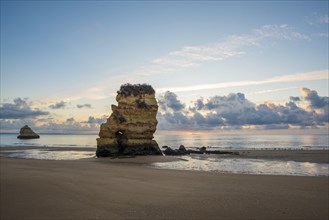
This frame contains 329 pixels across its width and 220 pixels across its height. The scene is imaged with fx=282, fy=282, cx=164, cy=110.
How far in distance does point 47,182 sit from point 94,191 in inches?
119

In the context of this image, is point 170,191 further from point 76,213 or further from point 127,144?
point 127,144

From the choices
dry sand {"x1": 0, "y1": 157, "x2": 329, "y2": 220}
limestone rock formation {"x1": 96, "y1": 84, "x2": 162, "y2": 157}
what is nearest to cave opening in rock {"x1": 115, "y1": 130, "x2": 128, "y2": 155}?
limestone rock formation {"x1": 96, "y1": 84, "x2": 162, "y2": 157}

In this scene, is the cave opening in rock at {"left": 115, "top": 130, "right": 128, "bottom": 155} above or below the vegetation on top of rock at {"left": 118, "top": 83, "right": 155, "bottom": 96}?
below

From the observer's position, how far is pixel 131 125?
43.3 metres

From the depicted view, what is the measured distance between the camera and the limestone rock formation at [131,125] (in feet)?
139

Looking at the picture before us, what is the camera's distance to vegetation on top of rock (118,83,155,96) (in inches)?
1742

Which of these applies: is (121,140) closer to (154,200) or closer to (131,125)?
(131,125)

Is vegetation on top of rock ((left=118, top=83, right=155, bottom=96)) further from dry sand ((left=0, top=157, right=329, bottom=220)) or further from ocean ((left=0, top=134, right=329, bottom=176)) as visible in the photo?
dry sand ((left=0, top=157, right=329, bottom=220))

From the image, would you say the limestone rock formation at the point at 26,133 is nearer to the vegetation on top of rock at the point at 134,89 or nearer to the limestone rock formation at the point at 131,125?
the limestone rock formation at the point at 131,125

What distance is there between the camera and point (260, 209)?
951cm

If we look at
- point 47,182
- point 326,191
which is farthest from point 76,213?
point 326,191

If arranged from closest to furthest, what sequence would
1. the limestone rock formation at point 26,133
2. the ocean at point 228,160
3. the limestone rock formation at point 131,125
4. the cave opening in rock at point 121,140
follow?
the ocean at point 228,160 < the limestone rock formation at point 131,125 < the cave opening in rock at point 121,140 < the limestone rock formation at point 26,133

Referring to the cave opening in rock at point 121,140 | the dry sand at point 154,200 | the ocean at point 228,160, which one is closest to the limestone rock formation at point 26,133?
the ocean at point 228,160

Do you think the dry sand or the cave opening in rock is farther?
the cave opening in rock
